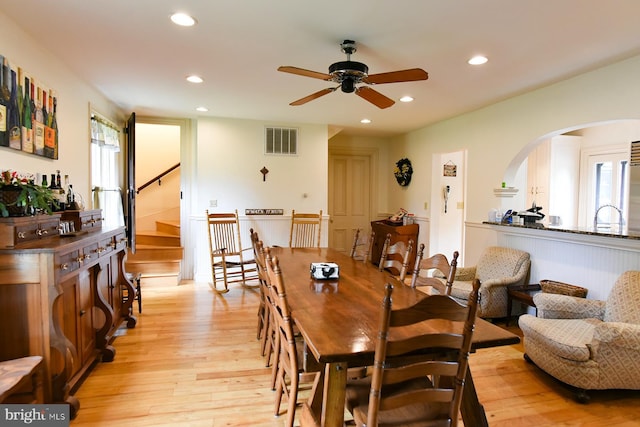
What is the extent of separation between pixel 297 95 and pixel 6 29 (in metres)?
2.50

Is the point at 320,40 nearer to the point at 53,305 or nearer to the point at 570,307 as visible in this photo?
the point at 53,305

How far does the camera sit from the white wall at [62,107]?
245cm

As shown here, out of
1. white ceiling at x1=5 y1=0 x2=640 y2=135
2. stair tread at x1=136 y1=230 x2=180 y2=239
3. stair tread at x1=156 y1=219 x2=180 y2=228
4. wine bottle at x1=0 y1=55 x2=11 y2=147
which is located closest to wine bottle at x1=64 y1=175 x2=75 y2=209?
wine bottle at x1=0 y1=55 x2=11 y2=147

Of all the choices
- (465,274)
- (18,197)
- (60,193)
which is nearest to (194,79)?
(60,193)

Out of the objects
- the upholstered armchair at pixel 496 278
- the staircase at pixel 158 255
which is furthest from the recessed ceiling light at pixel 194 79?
the upholstered armchair at pixel 496 278

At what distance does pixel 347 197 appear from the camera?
23.2ft

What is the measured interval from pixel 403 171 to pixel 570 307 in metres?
3.89

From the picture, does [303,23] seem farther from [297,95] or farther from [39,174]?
[39,174]

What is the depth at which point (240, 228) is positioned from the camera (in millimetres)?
5496

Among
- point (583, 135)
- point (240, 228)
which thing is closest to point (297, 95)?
point (240, 228)

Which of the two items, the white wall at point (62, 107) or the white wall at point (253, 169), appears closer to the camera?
the white wall at point (62, 107)

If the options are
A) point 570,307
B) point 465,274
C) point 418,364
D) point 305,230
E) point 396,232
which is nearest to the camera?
point 418,364

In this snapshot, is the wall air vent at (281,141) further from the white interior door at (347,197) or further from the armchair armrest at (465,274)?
the armchair armrest at (465,274)

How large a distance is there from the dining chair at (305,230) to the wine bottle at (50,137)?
3159mm
